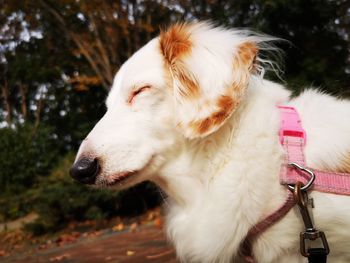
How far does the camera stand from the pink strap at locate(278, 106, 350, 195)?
5.42ft

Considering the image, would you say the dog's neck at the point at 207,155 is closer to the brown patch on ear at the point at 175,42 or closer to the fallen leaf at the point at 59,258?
the brown patch on ear at the point at 175,42

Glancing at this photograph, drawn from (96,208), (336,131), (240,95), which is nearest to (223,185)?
(240,95)

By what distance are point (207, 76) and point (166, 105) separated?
224mm

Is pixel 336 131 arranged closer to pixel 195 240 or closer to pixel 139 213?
pixel 195 240

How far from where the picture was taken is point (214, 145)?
1838 millimetres

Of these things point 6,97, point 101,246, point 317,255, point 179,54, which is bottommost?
point 101,246

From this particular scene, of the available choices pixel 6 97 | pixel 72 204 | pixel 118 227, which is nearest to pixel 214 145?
pixel 118 227

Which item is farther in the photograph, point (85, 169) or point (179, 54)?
point (179, 54)

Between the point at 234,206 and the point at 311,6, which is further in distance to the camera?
the point at 311,6

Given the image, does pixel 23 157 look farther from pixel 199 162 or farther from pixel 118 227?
pixel 199 162

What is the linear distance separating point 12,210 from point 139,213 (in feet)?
11.1

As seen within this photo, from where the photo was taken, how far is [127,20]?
866 centimetres

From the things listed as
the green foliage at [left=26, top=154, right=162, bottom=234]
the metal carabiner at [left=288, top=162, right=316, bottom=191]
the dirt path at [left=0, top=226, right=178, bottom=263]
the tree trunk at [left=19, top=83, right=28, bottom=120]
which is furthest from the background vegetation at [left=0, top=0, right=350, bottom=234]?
the tree trunk at [left=19, top=83, right=28, bottom=120]

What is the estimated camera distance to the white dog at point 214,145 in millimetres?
1704
